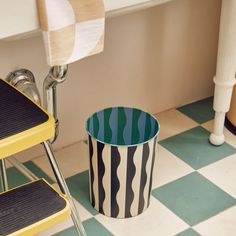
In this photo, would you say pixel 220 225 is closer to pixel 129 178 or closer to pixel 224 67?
pixel 129 178

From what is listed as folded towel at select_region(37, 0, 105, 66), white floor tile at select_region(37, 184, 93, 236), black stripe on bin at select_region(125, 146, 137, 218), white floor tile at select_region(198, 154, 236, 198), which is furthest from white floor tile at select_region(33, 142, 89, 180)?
folded towel at select_region(37, 0, 105, 66)

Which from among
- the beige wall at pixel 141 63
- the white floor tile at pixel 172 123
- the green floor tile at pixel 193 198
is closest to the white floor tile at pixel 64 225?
the green floor tile at pixel 193 198

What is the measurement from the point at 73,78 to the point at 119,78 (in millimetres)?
194

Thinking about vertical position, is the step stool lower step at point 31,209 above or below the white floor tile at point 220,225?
above

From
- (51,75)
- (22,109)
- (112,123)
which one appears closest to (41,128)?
(22,109)

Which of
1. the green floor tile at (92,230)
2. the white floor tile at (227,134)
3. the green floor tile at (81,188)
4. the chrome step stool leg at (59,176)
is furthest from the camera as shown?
the white floor tile at (227,134)

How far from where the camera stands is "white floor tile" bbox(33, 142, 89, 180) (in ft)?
5.80

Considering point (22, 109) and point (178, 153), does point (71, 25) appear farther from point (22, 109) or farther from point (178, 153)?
point (178, 153)

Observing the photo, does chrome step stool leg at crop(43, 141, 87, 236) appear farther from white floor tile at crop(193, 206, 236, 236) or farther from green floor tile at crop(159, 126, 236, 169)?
green floor tile at crop(159, 126, 236, 169)

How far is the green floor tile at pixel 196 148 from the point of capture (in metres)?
1.83

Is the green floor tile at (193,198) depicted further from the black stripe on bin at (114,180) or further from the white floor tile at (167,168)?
the black stripe on bin at (114,180)

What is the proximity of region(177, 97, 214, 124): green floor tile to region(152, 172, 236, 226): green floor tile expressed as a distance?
36 centimetres

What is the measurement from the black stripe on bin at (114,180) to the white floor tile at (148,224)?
0.03 metres

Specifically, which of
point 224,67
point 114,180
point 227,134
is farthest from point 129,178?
point 227,134
